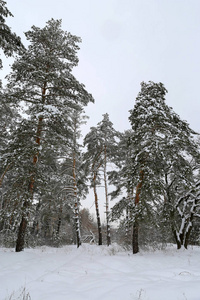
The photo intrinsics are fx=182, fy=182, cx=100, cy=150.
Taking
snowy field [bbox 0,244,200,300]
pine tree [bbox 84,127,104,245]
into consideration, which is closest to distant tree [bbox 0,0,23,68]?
snowy field [bbox 0,244,200,300]

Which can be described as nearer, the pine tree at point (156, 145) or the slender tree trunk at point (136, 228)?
the pine tree at point (156, 145)

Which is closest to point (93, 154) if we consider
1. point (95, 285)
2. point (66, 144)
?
point (66, 144)

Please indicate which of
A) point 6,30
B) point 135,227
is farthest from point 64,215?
point 6,30

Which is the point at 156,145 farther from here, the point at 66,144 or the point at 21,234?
the point at 21,234

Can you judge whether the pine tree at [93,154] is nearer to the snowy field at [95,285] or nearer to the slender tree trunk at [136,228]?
the slender tree trunk at [136,228]

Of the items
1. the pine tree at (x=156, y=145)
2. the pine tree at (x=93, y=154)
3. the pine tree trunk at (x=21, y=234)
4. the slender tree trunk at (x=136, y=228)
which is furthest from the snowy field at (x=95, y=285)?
the pine tree at (x=93, y=154)

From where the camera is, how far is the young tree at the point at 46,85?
9.22 meters

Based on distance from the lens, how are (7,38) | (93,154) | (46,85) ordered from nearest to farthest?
1. (7,38)
2. (46,85)
3. (93,154)

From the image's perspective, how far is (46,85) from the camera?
1059 cm

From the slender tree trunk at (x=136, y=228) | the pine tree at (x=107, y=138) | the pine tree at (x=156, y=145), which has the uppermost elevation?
the pine tree at (x=107, y=138)

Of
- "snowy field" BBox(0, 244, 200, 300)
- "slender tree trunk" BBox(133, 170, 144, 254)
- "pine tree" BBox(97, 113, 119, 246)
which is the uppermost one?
"pine tree" BBox(97, 113, 119, 246)

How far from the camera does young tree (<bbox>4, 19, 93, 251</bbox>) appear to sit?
9.22m

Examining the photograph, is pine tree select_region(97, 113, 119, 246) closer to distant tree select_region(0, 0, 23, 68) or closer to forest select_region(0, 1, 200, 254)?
forest select_region(0, 1, 200, 254)

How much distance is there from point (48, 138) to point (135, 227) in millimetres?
6418
